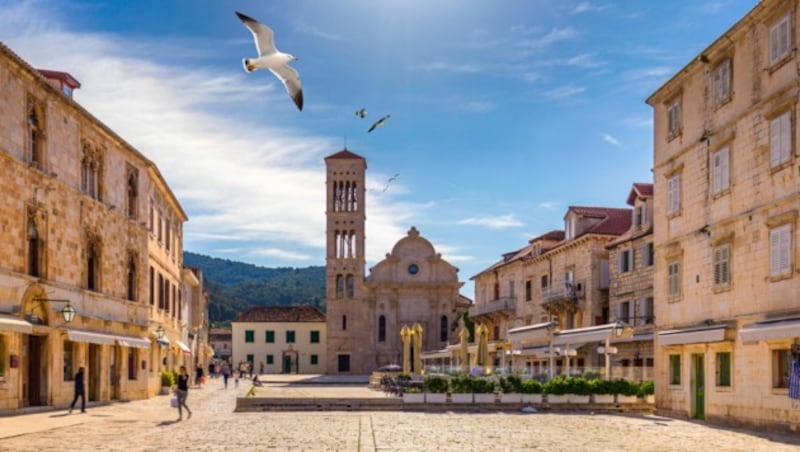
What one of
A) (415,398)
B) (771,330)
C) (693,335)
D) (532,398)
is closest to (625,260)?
(532,398)

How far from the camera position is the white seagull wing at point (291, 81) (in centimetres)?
1591

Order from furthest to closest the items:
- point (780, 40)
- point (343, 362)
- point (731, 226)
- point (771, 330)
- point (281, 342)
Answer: point (281, 342), point (343, 362), point (731, 226), point (780, 40), point (771, 330)

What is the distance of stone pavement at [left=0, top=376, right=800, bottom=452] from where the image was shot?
61.1ft

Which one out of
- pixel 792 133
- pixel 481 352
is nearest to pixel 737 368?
pixel 792 133

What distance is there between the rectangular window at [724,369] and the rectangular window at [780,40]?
7964mm

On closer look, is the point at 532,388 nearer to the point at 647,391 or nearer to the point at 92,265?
the point at 647,391

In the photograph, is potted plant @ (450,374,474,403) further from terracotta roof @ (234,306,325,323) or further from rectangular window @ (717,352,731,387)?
terracotta roof @ (234,306,325,323)

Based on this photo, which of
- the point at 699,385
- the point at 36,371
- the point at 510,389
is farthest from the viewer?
the point at 510,389

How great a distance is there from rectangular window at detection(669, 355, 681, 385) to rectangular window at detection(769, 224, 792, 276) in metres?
6.92

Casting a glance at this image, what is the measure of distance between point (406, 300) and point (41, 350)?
63.9 meters

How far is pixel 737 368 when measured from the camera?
24.7 m

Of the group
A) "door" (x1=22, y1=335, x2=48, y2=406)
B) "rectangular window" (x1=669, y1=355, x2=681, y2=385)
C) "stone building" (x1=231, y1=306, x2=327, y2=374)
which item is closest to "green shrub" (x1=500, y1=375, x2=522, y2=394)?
"rectangular window" (x1=669, y1=355, x2=681, y2=385)

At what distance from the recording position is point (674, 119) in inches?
1164

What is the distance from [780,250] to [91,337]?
22.1m
